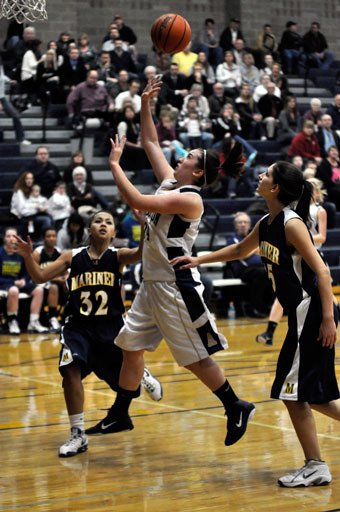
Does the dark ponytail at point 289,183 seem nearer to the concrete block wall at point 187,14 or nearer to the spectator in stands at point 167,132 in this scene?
the spectator in stands at point 167,132

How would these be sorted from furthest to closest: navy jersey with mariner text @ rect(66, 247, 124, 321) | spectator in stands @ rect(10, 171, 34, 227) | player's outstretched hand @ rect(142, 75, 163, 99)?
spectator in stands @ rect(10, 171, 34, 227), navy jersey with mariner text @ rect(66, 247, 124, 321), player's outstretched hand @ rect(142, 75, 163, 99)

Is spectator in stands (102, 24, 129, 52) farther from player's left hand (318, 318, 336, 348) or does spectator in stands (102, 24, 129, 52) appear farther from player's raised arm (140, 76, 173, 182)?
player's left hand (318, 318, 336, 348)

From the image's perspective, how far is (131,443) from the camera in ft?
20.3

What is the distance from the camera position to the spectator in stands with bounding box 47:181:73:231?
1357cm

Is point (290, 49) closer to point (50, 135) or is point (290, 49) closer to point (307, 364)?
point (50, 135)

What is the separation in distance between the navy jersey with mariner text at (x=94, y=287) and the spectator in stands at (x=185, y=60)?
38.2ft

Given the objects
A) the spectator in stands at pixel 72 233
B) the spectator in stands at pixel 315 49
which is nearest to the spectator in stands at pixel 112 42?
the spectator in stands at pixel 315 49

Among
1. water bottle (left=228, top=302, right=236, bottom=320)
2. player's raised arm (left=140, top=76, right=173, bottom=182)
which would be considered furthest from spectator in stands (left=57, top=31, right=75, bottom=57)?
player's raised arm (left=140, top=76, right=173, bottom=182)

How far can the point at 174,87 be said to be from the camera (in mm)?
17062

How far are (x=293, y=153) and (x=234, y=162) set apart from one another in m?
10.8

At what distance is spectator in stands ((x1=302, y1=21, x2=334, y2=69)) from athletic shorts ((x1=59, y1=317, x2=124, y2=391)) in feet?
49.8

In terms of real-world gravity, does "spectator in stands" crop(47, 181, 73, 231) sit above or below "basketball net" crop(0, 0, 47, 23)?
below

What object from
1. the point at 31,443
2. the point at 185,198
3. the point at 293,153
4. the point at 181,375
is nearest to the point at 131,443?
the point at 31,443

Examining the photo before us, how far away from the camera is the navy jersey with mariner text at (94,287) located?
6355 millimetres
